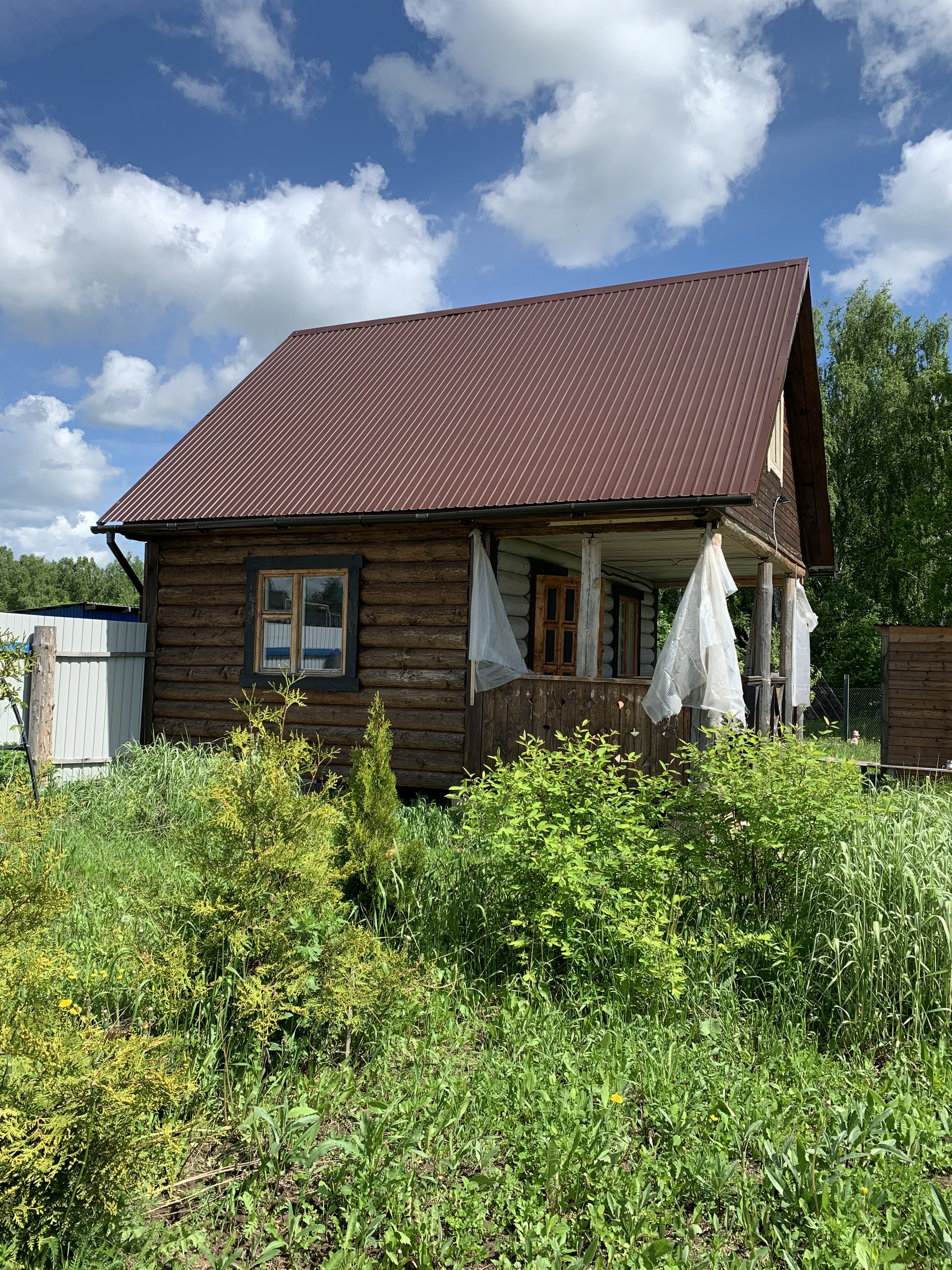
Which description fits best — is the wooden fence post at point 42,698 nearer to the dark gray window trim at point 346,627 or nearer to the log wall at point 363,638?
the dark gray window trim at point 346,627

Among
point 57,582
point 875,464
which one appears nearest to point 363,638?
point 875,464

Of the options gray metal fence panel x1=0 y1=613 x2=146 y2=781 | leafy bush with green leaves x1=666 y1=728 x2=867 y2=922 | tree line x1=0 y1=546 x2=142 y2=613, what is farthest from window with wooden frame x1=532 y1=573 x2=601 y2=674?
tree line x1=0 y1=546 x2=142 y2=613

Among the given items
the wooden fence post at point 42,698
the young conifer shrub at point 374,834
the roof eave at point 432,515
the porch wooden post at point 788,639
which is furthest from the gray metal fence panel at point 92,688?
the porch wooden post at point 788,639

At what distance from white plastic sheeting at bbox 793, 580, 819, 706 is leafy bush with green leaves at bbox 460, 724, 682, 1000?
27.5ft

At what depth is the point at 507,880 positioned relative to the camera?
534cm

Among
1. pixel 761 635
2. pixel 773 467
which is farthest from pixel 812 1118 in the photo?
pixel 773 467

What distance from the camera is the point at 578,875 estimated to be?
500 cm

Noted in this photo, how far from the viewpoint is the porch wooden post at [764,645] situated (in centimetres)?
1105

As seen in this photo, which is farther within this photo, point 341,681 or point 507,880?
point 341,681

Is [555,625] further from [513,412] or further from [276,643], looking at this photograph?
[276,643]

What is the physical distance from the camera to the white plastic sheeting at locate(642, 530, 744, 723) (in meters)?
8.65

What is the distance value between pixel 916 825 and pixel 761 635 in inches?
212

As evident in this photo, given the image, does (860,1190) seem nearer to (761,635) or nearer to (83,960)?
(83,960)

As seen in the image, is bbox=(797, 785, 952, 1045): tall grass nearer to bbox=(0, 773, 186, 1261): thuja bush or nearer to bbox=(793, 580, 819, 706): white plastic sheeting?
bbox=(0, 773, 186, 1261): thuja bush
